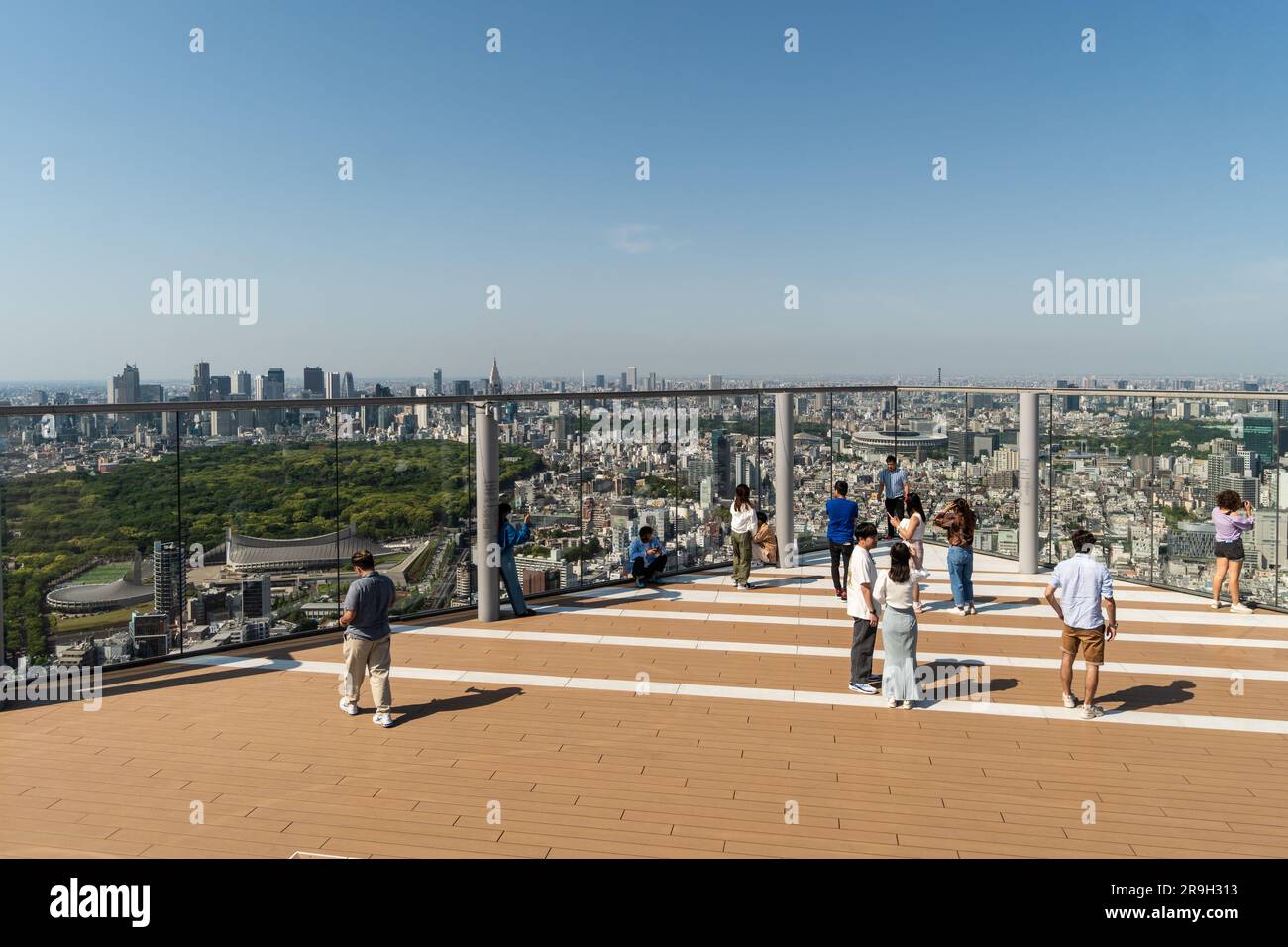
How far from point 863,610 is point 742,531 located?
14.7 ft

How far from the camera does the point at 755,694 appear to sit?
8.08m

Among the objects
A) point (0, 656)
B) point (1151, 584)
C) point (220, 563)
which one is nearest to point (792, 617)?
point (1151, 584)

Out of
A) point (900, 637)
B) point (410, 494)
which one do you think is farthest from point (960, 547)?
point (410, 494)

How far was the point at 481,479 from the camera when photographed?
424 inches

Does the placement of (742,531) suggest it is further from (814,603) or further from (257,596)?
(257,596)

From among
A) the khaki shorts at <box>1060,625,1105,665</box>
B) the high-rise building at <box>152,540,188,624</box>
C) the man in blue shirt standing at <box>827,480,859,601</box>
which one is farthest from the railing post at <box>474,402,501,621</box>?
the khaki shorts at <box>1060,625,1105,665</box>

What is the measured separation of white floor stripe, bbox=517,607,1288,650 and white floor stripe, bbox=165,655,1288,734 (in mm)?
2477

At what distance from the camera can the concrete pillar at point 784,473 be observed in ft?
45.4

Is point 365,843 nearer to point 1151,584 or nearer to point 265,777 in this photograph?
point 265,777

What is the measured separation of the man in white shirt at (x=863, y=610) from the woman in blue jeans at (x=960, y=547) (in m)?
2.82

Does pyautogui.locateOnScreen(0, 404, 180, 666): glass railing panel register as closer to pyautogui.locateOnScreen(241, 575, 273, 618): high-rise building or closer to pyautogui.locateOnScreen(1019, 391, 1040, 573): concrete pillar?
pyautogui.locateOnScreen(241, 575, 273, 618): high-rise building

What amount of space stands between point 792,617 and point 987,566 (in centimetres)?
475

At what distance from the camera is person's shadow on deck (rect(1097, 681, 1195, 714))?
775 cm

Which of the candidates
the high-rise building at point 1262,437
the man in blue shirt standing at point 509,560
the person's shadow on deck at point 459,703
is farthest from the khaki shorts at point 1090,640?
the man in blue shirt standing at point 509,560
